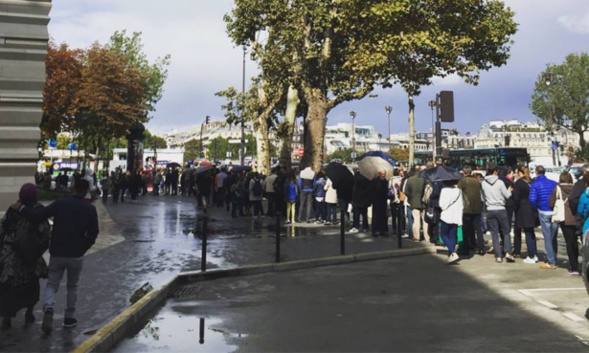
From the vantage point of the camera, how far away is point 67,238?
6.46m

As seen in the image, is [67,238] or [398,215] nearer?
[67,238]

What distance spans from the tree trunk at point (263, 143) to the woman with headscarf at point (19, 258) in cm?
2683

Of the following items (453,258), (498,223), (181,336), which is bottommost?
(181,336)

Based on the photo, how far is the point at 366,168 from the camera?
1669 cm

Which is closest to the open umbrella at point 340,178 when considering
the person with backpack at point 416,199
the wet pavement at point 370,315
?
the person with backpack at point 416,199

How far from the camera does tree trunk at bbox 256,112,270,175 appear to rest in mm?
33406

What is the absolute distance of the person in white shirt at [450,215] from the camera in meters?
11.7

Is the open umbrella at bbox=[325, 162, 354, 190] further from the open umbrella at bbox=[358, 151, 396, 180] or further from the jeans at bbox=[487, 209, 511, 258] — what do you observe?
the jeans at bbox=[487, 209, 511, 258]

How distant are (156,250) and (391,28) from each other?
1535 centimetres

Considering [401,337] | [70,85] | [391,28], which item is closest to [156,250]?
[401,337]

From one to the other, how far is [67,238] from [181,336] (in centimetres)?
172

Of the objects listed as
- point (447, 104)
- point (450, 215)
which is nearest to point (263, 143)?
point (447, 104)

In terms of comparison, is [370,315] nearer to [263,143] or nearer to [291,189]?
[291,189]

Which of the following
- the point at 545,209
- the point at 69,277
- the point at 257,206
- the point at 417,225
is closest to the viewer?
the point at 69,277
